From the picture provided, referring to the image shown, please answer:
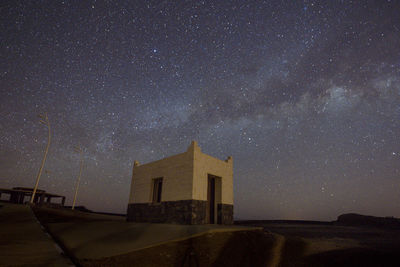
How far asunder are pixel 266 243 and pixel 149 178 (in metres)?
9.66

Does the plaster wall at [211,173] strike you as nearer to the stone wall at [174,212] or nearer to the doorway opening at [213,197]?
the doorway opening at [213,197]

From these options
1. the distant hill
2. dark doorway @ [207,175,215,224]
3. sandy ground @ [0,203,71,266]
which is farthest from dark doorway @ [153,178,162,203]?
the distant hill

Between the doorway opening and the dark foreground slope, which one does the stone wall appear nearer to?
the doorway opening

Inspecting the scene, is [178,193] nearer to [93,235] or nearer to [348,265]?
[93,235]

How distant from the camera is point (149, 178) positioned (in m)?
15.8

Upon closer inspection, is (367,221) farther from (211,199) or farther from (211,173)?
(211,173)

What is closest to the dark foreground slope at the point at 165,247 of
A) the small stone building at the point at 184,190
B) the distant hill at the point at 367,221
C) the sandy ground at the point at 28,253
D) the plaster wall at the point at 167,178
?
the sandy ground at the point at 28,253

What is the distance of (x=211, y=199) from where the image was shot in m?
14.8

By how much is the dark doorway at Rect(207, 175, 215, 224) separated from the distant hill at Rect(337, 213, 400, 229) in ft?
75.3

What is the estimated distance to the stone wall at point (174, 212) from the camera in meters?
12.2

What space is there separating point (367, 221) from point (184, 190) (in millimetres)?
28441

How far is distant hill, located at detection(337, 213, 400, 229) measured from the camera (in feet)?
80.1

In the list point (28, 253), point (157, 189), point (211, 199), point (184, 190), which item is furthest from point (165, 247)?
point (157, 189)

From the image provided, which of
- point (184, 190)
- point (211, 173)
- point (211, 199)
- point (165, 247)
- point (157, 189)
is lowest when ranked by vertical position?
point (165, 247)
